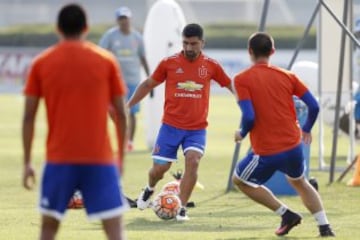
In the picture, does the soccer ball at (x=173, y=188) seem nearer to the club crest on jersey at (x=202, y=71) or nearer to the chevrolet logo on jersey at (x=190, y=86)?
the chevrolet logo on jersey at (x=190, y=86)

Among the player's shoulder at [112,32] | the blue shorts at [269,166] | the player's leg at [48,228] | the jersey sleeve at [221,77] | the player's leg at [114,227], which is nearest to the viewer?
the player's leg at [114,227]

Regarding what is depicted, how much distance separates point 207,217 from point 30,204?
8.30 feet

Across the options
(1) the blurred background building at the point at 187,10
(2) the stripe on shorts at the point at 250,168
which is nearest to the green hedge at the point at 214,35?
(1) the blurred background building at the point at 187,10

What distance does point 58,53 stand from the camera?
8.76 meters

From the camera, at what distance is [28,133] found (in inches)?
349

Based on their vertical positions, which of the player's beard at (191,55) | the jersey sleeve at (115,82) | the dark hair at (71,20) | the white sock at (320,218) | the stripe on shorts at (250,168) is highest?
the dark hair at (71,20)

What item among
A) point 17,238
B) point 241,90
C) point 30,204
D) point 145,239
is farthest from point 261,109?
point 30,204

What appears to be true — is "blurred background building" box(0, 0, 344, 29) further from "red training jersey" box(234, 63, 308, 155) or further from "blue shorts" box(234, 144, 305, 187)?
"red training jersey" box(234, 63, 308, 155)

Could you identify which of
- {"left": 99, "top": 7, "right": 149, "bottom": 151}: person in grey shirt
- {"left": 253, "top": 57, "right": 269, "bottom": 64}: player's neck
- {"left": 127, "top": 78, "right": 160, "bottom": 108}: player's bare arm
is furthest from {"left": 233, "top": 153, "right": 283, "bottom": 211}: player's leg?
{"left": 99, "top": 7, "right": 149, "bottom": 151}: person in grey shirt

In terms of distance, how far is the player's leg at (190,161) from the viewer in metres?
13.8

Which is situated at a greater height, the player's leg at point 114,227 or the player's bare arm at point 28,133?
the player's bare arm at point 28,133

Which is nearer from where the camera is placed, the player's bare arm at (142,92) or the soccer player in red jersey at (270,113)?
the soccer player in red jersey at (270,113)

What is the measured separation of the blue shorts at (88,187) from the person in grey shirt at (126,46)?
47.9 ft

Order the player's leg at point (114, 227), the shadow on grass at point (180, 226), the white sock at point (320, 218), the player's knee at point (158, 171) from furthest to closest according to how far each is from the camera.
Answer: the player's knee at point (158, 171) < the shadow on grass at point (180, 226) < the white sock at point (320, 218) < the player's leg at point (114, 227)
